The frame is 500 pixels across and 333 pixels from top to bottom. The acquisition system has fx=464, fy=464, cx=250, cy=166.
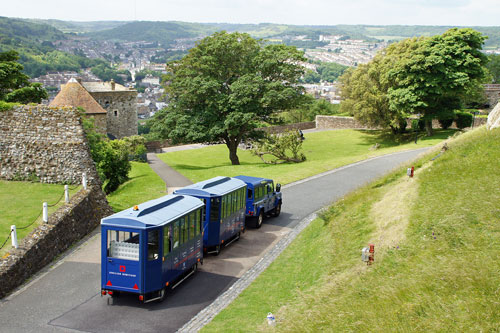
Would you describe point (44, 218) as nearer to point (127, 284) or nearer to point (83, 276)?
point (83, 276)

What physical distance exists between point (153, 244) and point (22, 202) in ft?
29.6

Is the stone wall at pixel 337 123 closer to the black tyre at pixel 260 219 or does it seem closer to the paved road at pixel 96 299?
the black tyre at pixel 260 219

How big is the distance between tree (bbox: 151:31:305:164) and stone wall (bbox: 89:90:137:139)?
2666cm

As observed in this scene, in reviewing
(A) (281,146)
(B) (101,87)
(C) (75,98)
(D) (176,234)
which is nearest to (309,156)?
(A) (281,146)

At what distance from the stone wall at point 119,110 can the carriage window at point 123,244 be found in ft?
185

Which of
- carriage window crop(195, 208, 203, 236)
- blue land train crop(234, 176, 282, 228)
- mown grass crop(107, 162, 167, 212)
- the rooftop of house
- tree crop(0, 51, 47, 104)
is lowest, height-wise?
mown grass crop(107, 162, 167, 212)

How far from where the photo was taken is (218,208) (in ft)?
59.5

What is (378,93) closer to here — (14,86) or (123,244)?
(14,86)

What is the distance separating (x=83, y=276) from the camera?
1590 cm

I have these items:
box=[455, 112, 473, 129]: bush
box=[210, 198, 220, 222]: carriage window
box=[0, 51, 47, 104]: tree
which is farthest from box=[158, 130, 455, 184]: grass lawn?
box=[210, 198, 220, 222]: carriage window

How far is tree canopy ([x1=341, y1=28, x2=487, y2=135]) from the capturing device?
151ft

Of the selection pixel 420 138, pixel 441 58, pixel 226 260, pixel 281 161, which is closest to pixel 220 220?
pixel 226 260

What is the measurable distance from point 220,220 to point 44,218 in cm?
653

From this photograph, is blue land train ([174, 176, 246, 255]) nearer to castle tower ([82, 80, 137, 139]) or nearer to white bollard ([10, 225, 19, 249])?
white bollard ([10, 225, 19, 249])
